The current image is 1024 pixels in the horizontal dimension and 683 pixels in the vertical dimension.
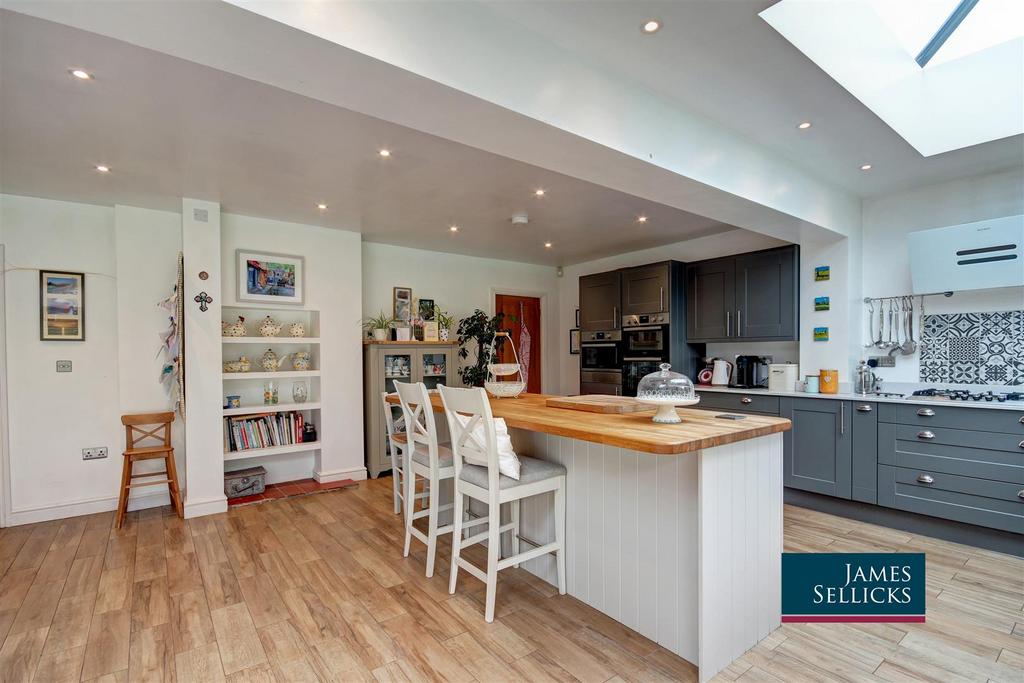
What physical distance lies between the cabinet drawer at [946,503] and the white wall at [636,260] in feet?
5.81

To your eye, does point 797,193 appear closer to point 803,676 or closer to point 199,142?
point 803,676

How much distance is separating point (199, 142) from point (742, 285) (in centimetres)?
435

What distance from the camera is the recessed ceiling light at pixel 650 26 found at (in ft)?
5.79

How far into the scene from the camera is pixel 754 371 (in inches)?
178

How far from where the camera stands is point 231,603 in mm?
2410

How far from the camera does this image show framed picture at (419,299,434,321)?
5.38 meters

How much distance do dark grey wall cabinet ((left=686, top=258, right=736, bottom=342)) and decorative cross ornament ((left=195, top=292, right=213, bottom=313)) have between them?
14.3 ft

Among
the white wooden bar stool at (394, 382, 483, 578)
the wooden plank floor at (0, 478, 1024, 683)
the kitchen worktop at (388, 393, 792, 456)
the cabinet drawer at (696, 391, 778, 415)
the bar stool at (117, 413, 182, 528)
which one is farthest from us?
the cabinet drawer at (696, 391, 778, 415)

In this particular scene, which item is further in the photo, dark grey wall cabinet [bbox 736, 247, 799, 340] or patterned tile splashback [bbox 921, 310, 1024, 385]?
dark grey wall cabinet [bbox 736, 247, 799, 340]

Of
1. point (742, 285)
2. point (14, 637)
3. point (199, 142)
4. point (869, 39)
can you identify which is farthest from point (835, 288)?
point (14, 637)

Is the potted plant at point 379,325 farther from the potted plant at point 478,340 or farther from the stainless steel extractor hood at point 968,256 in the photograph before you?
the stainless steel extractor hood at point 968,256

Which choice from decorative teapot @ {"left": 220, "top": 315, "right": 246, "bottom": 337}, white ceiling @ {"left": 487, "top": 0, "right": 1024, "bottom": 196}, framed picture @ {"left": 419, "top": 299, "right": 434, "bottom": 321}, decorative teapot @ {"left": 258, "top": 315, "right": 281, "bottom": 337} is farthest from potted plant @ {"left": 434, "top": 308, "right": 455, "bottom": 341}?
white ceiling @ {"left": 487, "top": 0, "right": 1024, "bottom": 196}

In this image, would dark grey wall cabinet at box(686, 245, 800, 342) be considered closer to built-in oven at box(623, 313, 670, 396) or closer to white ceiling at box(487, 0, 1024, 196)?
built-in oven at box(623, 313, 670, 396)

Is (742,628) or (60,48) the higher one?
(60,48)
